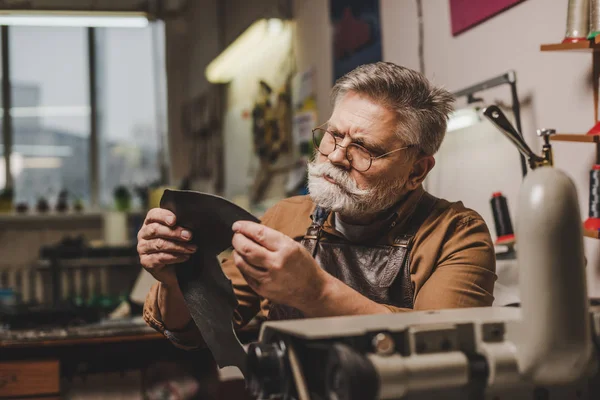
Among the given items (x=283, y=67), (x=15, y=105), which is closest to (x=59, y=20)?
(x=283, y=67)

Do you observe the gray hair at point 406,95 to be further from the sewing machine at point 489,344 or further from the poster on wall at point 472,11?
the sewing machine at point 489,344

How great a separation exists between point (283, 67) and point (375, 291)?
2.75 m

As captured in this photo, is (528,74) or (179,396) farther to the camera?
(179,396)

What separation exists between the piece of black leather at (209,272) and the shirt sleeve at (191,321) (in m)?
0.17

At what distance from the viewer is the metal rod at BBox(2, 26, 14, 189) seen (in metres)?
5.54

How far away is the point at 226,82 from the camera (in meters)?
5.27

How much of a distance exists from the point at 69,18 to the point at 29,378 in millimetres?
2265

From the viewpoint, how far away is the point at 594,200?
1469 millimetres

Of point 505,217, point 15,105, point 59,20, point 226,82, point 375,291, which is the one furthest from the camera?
point 15,105

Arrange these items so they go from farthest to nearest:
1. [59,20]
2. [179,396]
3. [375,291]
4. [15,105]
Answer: [15,105]
[59,20]
[179,396]
[375,291]

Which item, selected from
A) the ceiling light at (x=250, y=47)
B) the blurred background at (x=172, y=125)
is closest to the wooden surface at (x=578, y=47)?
the blurred background at (x=172, y=125)

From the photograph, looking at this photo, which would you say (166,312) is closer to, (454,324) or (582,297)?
(454,324)

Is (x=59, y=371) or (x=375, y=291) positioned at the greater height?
(x=375, y=291)

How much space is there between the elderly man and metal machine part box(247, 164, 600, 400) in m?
0.51
